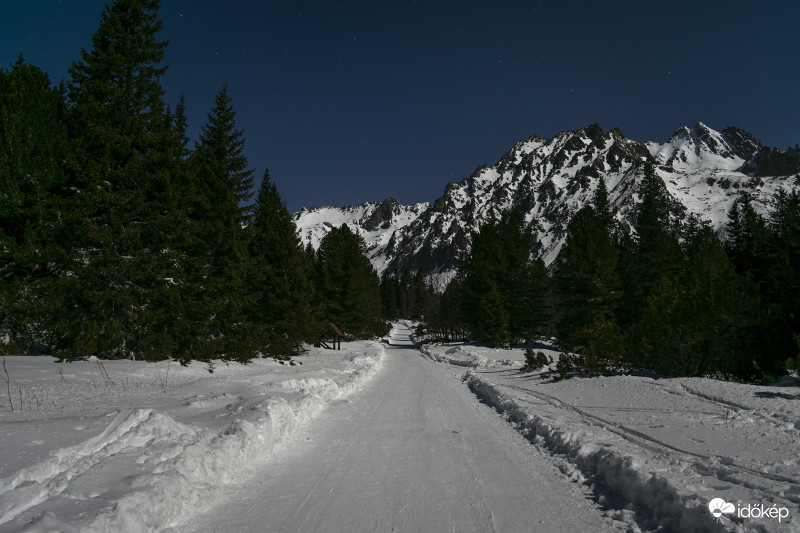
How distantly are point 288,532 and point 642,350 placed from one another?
50.0 ft

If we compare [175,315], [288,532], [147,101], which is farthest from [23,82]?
[288,532]

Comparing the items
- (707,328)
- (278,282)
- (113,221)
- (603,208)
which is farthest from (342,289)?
(707,328)

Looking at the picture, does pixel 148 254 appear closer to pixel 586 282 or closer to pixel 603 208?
pixel 586 282

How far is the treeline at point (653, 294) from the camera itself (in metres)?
14.4

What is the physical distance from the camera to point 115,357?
16578 mm

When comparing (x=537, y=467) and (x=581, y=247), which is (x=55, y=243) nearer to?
(x=537, y=467)

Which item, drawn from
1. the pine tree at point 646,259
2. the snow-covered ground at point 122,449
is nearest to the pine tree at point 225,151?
the snow-covered ground at point 122,449

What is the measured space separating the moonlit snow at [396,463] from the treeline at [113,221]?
207 inches

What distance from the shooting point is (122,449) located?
17.6 ft

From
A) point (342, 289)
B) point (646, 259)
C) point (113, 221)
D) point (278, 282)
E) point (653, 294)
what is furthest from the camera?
point (342, 289)

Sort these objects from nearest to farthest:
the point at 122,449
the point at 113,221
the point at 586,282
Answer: the point at 122,449 → the point at 113,221 → the point at 586,282

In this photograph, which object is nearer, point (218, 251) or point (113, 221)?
point (113, 221)

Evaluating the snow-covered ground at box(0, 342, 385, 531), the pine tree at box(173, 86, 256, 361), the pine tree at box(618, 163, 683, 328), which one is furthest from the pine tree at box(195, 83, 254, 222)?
the pine tree at box(618, 163, 683, 328)

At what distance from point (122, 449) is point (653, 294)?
19523 millimetres
